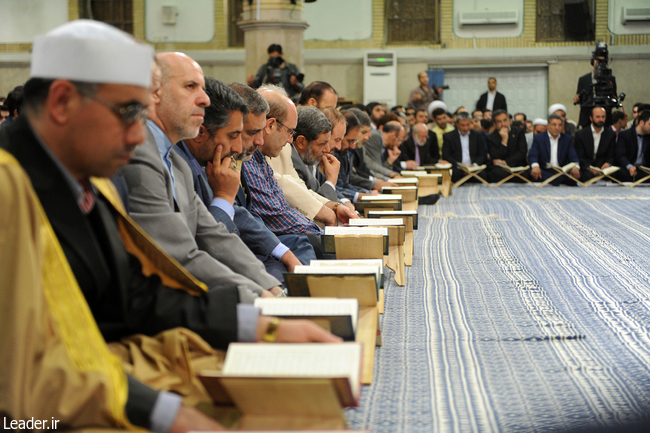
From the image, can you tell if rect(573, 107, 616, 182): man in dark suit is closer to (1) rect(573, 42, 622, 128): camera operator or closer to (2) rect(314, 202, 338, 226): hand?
→ (1) rect(573, 42, 622, 128): camera operator

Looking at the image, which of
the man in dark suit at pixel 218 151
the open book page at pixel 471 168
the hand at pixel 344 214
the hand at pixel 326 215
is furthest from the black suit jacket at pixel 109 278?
the open book page at pixel 471 168

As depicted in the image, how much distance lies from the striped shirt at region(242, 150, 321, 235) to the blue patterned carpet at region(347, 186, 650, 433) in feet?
1.92

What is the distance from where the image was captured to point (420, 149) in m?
9.97

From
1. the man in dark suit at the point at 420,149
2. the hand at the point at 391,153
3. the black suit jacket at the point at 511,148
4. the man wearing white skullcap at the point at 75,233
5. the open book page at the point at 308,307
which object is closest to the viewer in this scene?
the man wearing white skullcap at the point at 75,233

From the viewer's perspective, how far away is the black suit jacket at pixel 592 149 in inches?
398

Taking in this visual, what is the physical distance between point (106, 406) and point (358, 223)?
6.84 ft

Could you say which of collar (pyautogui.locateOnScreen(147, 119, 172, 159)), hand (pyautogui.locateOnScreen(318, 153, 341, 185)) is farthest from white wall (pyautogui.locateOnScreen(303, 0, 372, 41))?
collar (pyautogui.locateOnScreen(147, 119, 172, 159))

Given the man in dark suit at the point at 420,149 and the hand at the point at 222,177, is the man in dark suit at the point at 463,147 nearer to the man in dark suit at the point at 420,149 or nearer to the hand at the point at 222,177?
the man in dark suit at the point at 420,149

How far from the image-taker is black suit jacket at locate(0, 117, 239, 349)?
1.35 metres

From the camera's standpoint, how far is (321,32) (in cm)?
1459

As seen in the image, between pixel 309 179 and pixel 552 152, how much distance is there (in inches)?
270

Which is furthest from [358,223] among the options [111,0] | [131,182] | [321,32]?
[111,0]

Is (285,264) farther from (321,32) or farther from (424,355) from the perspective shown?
(321,32)

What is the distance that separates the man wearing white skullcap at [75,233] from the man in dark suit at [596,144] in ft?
31.2
